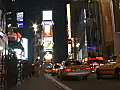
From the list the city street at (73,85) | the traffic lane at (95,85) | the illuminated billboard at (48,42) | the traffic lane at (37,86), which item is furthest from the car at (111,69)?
the illuminated billboard at (48,42)

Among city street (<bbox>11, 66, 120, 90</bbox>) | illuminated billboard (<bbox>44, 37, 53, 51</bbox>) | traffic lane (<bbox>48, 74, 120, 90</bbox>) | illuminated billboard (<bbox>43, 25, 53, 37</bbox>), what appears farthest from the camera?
illuminated billboard (<bbox>43, 25, 53, 37</bbox>)

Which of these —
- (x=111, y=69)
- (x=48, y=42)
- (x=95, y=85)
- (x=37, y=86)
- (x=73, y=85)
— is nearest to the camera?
(x=95, y=85)

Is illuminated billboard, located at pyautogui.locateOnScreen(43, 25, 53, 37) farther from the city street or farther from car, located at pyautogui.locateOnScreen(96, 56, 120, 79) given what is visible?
car, located at pyautogui.locateOnScreen(96, 56, 120, 79)

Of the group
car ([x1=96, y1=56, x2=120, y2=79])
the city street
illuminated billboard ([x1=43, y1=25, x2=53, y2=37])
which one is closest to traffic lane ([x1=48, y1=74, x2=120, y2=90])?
the city street

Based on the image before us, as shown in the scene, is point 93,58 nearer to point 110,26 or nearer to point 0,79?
point 110,26

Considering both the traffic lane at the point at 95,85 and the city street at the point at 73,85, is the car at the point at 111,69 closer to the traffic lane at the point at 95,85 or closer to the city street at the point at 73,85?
the city street at the point at 73,85

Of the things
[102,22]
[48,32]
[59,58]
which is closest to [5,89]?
[102,22]

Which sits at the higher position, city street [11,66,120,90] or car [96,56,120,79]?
car [96,56,120,79]

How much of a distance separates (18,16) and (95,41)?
22.7m

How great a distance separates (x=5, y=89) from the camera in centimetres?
1250

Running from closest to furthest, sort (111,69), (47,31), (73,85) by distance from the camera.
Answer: (73,85)
(111,69)
(47,31)

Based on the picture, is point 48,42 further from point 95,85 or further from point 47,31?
point 95,85

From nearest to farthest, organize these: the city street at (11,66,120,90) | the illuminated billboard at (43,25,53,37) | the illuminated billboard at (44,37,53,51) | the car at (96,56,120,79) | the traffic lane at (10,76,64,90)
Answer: the city street at (11,66,120,90) → the traffic lane at (10,76,64,90) → the car at (96,56,120,79) → the illuminated billboard at (44,37,53,51) → the illuminated billboard at (43,25,53,37)

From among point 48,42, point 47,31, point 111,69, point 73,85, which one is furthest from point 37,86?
point 47,31
